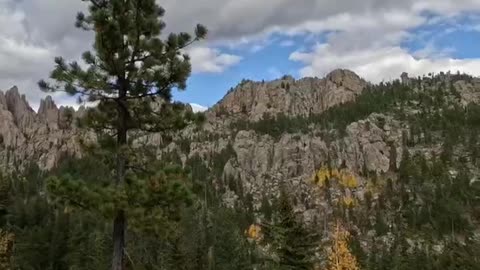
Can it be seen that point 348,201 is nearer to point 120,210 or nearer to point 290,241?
point 290,241

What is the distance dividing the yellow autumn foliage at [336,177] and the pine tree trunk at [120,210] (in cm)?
18087

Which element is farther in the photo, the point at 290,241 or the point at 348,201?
the point at 348,201

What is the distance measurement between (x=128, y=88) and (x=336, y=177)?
185821 mm

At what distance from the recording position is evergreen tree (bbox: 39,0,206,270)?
47.2ft

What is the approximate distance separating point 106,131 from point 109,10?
3399 mm

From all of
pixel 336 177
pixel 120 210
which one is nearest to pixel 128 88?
pixel 120 210

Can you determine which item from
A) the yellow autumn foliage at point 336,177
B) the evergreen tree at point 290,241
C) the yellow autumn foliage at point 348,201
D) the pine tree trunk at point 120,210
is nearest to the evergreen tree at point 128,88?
the pine tree trunk at point 120,210

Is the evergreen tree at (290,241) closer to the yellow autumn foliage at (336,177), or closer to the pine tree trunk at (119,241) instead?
the pine tree trunk at (119,241)

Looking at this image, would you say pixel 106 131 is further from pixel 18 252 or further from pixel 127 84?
pixel 18 252

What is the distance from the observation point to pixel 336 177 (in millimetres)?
197625

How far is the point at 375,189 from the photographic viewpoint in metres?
188

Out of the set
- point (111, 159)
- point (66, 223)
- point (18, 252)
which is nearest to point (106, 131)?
point (111, 159)

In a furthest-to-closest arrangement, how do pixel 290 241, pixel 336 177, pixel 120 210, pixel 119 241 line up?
pixel 336 177
pixel 290 241
pixel 119 241
pixel 120 210

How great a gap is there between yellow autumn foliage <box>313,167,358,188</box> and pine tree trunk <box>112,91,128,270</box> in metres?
181
